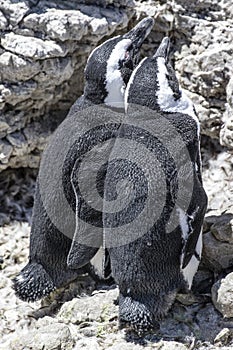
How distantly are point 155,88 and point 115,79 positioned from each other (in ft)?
0.39

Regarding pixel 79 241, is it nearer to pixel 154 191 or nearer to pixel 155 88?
pixel 154 191

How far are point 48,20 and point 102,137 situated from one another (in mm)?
417

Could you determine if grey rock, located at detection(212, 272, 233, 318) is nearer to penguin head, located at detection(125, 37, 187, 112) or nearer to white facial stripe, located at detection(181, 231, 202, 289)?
white facial stripe, located at detection(181, 231, 202, 289)

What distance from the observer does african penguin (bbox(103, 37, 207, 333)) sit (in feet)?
4.43

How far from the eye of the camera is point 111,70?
1.44m

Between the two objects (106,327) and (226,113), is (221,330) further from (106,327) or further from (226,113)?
(226,113)

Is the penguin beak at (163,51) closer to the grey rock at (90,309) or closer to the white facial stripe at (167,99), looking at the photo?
the white facial stripe at (167,99)

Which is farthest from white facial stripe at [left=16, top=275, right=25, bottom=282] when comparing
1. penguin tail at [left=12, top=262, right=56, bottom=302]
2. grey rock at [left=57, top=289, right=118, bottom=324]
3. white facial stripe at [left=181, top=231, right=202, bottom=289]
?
white facial stripe at [left=181, top=231, right=202, bottom=289]

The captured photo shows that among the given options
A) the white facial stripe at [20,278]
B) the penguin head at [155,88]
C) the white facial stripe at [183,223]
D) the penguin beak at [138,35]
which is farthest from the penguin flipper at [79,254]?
the penguin beak at [138,35]

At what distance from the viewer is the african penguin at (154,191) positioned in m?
1.35

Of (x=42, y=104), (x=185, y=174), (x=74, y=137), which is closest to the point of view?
(x=185, y=174)

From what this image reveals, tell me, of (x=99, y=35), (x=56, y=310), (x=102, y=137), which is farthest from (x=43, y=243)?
(x=99, y=35)

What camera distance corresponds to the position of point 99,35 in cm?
174

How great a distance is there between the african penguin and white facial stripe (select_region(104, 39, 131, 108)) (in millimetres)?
54
